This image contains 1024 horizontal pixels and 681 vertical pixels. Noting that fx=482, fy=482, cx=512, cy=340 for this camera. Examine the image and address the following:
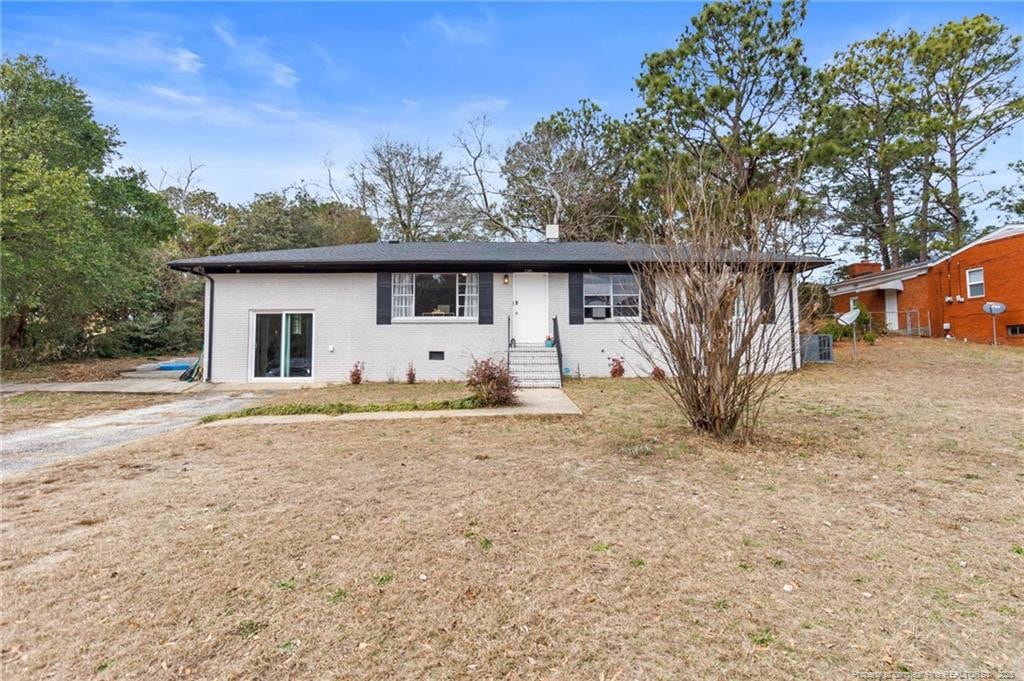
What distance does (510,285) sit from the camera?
1256 cm

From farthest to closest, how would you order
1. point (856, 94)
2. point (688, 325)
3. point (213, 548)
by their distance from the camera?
point (856, 94), point (688, 325), point (213, 548)

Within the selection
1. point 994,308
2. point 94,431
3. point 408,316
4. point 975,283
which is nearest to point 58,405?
point 94,431

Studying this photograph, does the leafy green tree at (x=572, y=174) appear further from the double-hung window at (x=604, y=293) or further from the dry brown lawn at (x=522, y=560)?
the dry brown lawn at (x=522, y=560)

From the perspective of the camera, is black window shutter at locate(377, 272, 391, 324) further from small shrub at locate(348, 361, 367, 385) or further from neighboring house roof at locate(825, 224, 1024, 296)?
neighboring house roof at locate(825, 224, 1024, 296)

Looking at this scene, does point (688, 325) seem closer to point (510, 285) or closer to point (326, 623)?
point (326, 623)

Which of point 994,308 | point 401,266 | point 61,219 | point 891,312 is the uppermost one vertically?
point 61,219

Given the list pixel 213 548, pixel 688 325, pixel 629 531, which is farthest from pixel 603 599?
pixel 688 325

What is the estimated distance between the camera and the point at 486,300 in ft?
40.9

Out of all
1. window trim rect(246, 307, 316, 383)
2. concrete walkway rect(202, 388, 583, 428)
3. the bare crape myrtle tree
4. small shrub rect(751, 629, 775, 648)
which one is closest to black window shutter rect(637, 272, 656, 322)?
the bare crape myrtle tree

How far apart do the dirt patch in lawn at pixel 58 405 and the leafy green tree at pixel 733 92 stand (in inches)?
636

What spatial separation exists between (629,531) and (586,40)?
40.9 feet

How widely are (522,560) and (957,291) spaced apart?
2338 centimetres

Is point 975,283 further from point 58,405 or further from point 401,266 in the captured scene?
point 58,405

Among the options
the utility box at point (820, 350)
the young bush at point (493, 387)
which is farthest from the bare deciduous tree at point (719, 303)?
the utility box at point (820, 350)
